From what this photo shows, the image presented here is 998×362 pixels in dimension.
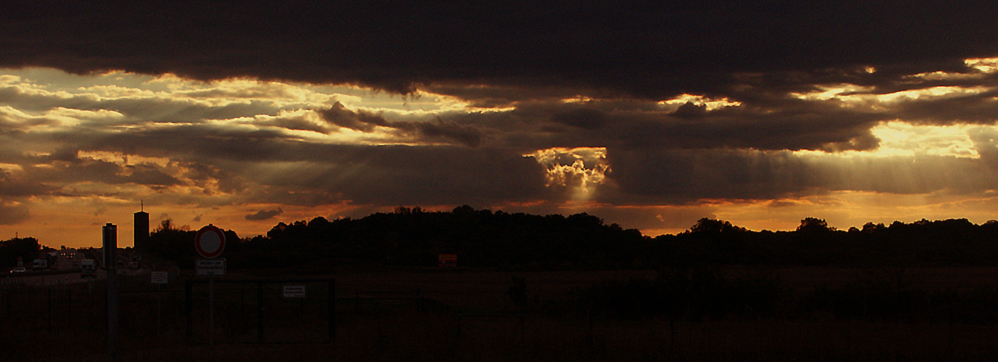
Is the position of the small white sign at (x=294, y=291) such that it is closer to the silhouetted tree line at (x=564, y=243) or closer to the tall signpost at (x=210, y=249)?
the tall signpost at (x=210, y=249)

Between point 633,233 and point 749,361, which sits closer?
point 749,361

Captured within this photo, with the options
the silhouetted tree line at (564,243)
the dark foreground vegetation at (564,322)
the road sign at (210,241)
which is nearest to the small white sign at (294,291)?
the dark foreground vegetation at (564,322)

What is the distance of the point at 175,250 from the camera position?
151625 millimetres

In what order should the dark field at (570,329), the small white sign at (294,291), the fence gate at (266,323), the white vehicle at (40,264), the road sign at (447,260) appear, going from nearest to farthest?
the dark field at (570,329), the small white sign at (294,291), the fence gate at (266,323), the white vehicle at (40,264), the road sign at (447,260)

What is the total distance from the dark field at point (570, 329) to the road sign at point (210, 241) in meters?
2.42

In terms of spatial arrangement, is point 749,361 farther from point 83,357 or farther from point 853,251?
point 853,251

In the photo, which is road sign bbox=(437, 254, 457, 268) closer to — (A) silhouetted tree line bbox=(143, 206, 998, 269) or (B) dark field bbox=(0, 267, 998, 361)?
(A) silhouetted tree line bbox=(143, 206, 998, 269)

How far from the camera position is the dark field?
708 inches

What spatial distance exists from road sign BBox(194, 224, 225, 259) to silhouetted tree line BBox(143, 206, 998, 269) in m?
84.3

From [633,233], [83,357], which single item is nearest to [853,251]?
[633,233]

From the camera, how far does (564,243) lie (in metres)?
135

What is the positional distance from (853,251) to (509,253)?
174 feet

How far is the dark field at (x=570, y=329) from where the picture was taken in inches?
708

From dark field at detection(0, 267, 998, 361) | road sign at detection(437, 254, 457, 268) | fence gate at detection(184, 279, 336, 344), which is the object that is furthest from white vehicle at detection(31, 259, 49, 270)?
fence gate at detection(184, 279, 336, 344)
